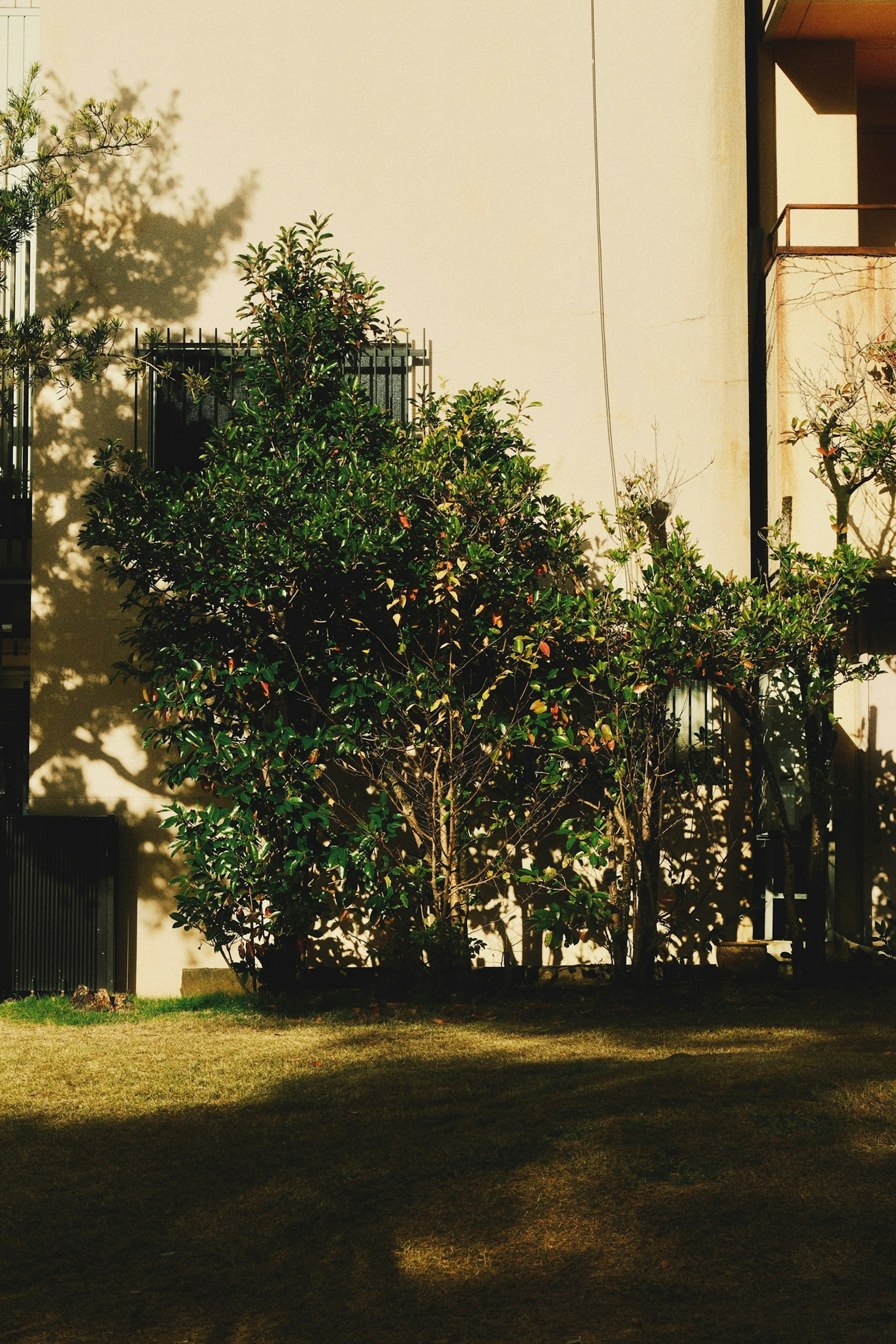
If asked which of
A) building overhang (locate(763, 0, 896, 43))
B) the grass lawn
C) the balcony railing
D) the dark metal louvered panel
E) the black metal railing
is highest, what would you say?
building overhang (locate(763, 0, 896, 43))

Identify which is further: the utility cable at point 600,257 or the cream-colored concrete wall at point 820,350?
the utility cable at point 600,257

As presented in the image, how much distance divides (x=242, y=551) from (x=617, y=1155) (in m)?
4.52

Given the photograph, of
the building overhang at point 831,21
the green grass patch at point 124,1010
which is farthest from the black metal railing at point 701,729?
the building overhang at point 831,21

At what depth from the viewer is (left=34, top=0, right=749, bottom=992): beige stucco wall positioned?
31.4 ft

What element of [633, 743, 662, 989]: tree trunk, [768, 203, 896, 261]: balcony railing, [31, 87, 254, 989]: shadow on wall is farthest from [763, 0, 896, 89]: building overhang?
[633, 743, 662, 989]: tree trunk

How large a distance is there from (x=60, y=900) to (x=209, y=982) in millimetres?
1275

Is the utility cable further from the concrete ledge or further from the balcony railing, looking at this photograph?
the concrete ledge

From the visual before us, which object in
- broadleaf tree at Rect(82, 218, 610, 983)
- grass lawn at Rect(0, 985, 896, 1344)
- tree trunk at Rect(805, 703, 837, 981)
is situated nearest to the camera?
grass lawn at Rect(0, 985, 896, 1344)

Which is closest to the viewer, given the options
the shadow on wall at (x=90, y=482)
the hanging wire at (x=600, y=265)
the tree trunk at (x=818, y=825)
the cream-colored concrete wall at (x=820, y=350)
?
the tree trunk at (x=818, y=825)

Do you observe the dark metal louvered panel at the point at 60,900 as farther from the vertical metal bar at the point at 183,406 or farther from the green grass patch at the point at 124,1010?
the vertical metal bar at the point at 183,406

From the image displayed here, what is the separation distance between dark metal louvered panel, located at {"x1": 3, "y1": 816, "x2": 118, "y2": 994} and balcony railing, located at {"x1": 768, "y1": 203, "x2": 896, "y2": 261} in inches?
272

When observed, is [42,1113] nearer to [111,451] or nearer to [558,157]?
[111,451]

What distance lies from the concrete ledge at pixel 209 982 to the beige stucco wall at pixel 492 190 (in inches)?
158

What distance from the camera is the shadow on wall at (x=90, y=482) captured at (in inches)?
366
